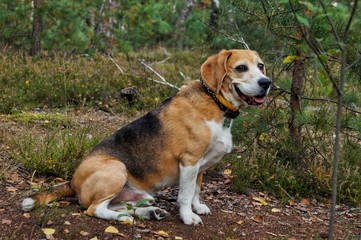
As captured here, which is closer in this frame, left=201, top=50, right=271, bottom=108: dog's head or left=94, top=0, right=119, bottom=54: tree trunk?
left=201, top=50, right=271, bottom=108: dog's head

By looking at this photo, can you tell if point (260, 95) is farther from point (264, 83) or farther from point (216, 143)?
point (216, 143)

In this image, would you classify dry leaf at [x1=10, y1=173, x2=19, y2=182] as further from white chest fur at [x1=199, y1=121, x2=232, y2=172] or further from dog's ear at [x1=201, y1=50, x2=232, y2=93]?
dog's ear at [x1=201, y1=50, x2=232, y2=93]

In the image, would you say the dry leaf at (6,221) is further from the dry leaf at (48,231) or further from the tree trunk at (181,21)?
the tree trunk at (181,21)

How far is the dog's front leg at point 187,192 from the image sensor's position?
15.3 ft

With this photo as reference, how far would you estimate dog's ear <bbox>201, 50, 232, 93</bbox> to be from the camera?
471cm

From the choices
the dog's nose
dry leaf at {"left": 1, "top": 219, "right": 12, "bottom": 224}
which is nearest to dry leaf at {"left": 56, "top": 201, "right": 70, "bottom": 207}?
dry leaf at {"left": 1, "top": 219, "right": 12, "bottom": 224}

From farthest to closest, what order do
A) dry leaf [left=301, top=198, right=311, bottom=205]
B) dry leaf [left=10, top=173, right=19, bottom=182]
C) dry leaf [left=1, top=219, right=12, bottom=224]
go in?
dry leaf [left=301, top=198, right=311, bottom=205] < dry leaf [left=10, top=173, right=19, bottom=182] < dry leaf [left=1, top=219, right=12, bottom=224]

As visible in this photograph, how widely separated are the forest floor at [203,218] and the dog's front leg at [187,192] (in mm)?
85

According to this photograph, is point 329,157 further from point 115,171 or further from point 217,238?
point 115,171

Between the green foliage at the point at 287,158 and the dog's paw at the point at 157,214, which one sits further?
the green foliage at the point at 287,158

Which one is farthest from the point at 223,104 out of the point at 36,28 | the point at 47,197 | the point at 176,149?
the point at 36,28

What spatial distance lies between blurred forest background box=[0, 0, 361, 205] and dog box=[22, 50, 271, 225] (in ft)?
1.81

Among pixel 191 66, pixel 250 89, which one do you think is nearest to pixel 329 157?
pixel 250 89

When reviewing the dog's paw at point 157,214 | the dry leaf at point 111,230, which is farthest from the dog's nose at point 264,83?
the dry leaf at point 111,230
